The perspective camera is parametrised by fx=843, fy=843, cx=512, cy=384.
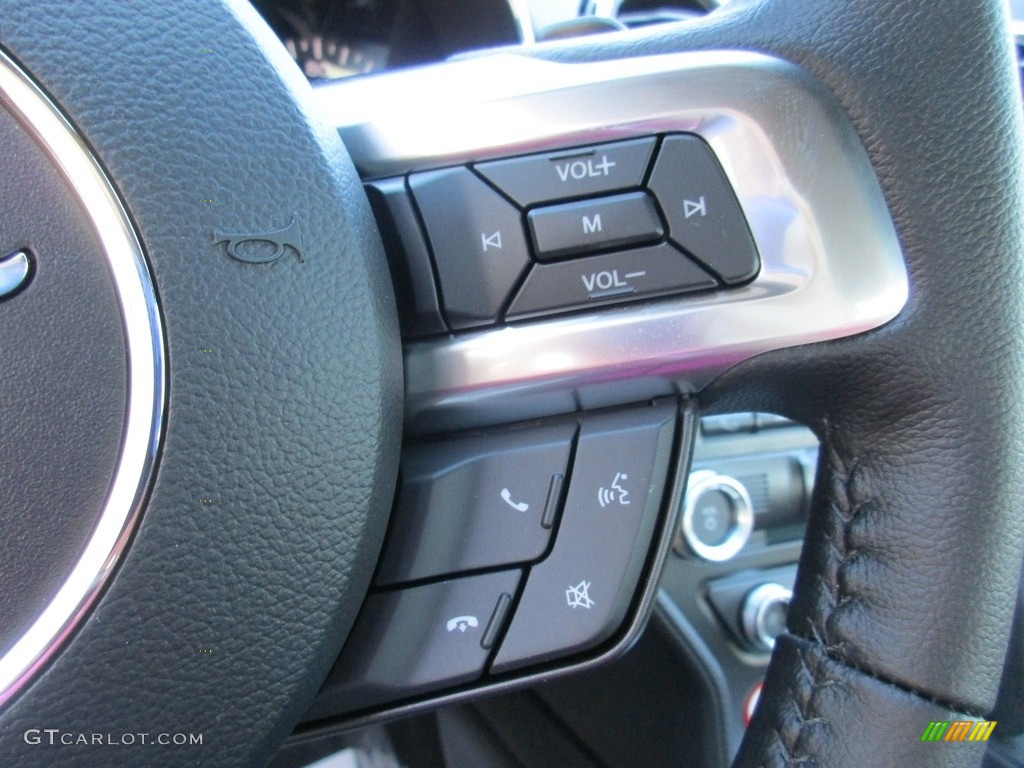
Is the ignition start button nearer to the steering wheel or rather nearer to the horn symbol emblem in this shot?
the steering wheel

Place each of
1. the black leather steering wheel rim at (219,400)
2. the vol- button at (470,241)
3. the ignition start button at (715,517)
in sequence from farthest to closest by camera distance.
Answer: the ignition start button at (715,517) < the vol- button at (470,241) < the black leather steering wheel rim at (219,400)

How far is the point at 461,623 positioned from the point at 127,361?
0.91ft

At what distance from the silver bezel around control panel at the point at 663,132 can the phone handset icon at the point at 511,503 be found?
63 millimetres

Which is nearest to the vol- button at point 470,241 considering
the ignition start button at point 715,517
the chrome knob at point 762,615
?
the ignition start button at point 715,517

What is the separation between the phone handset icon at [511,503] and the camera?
23.2 inches

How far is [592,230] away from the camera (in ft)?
1.85

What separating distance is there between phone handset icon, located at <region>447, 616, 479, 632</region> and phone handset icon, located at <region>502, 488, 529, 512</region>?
8cm

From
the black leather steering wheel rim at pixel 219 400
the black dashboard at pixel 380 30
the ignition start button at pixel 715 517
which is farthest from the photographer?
the black dashboard at pixel 380 30

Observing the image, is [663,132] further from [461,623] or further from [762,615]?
[762,615]

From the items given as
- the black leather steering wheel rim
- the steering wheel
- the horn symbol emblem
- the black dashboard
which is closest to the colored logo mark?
the steering wheel

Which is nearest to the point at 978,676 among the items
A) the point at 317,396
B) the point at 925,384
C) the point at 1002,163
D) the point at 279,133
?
the point at 925,384

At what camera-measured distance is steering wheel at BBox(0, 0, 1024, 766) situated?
1.53ft

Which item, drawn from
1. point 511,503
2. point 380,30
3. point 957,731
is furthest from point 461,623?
point 380,30

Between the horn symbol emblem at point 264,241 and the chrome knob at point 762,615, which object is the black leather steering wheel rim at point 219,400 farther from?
the chrome knob at point 762,615
